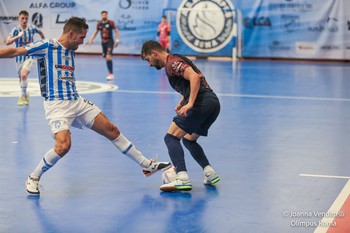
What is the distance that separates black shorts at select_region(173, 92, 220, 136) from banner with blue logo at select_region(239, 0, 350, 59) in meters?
21.4

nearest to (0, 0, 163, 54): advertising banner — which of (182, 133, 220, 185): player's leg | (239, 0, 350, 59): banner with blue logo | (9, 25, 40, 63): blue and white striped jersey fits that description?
(239, 0, 350, 59): banner with blue logo

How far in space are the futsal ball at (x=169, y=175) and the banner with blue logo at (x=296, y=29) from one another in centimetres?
2140

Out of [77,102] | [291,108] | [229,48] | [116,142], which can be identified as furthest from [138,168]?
[229,48]

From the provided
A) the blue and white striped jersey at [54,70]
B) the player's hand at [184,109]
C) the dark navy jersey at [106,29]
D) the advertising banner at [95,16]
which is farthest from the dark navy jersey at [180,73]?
the advertising banner at [95,16]

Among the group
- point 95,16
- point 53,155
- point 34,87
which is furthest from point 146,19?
point 53,155

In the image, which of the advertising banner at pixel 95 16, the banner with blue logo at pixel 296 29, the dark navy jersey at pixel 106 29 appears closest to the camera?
the dark navy jersey at pixel 106 29

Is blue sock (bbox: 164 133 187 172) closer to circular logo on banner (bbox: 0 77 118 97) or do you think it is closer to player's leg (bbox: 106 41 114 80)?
circular logo on banner (bbox: 0 77 118 97)

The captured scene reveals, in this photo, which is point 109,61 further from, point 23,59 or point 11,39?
point 11,39

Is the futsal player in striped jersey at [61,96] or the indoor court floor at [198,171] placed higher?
the futsal player in striped jersey at [61,96]

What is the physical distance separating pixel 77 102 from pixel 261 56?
72.5 feet

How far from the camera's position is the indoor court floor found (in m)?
6.95

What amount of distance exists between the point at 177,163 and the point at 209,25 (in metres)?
21.5

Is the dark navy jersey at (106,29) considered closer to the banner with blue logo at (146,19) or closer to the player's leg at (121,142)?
the banner with blue logo at (146,19)

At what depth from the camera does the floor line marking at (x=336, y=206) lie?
6637 mm
